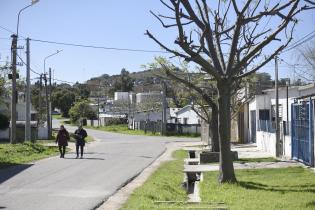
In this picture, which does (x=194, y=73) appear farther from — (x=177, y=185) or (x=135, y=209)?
(x=135, y=209)

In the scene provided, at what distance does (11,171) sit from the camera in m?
20.6

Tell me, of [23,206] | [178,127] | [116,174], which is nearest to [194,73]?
[116,174]

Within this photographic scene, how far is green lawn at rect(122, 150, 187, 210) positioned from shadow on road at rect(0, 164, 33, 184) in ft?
15.4

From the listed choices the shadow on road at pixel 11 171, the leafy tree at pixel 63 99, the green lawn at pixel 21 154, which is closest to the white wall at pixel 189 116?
the green lawn at pixel 21 154

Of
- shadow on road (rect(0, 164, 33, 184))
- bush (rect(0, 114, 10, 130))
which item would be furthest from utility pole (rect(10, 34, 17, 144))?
bush (rect(0, 114, 10, 130))

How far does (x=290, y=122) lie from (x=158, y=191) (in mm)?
10287

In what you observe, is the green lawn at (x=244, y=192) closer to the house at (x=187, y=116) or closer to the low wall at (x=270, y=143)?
the low wall at (x=270, y=143)

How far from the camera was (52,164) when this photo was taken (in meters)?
23.7

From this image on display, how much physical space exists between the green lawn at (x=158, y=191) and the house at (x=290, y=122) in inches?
181

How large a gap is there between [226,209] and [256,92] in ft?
82.5

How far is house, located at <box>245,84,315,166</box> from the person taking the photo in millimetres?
19484

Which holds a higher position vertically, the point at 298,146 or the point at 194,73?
the point at 194,73

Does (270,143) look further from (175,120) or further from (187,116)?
(175,120)

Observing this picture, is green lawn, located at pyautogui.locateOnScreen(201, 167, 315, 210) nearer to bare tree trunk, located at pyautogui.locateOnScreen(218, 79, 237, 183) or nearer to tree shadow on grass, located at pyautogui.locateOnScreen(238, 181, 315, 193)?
tree shadow on grass, located at pyautogui.locateOnScreen(238, 181, 315, 193)
